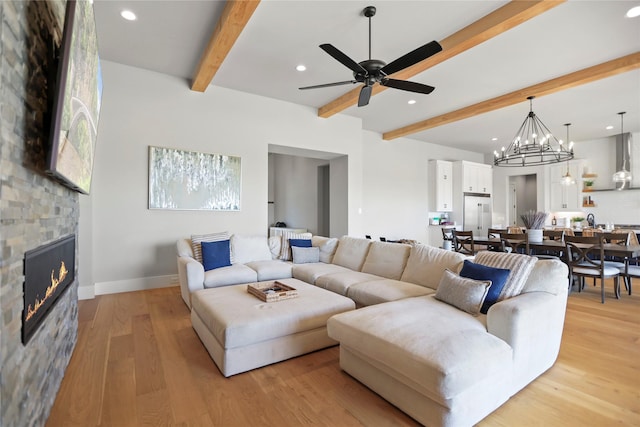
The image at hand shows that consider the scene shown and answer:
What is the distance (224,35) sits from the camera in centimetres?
317

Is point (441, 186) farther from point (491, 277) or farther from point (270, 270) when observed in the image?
point (491, 277)

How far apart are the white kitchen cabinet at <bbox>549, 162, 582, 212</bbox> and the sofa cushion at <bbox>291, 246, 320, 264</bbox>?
25.0 ft

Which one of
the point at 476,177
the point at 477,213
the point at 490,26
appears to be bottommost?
the point at 477,213

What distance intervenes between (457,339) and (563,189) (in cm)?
900

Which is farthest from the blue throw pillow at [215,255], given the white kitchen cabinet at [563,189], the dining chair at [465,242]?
the white kitchen cabinet at [563,189]

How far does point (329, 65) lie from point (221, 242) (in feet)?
9.17

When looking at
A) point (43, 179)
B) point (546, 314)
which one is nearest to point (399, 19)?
point (546, 314)

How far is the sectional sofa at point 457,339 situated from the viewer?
5.20ft

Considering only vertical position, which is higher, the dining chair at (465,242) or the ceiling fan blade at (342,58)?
the ceiling fan blade at (342,58)

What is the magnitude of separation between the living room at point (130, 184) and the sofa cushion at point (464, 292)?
3.23 feet

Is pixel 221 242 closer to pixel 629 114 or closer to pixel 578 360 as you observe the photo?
pixel 578 360

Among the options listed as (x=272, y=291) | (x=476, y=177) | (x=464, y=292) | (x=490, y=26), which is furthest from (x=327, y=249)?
(x=476, y=177)

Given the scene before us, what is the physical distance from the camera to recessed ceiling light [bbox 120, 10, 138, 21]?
311 centimetres

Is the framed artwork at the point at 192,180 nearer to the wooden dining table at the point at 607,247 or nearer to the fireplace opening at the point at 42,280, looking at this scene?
the fireplace opening at the point at 42,280
